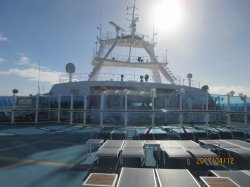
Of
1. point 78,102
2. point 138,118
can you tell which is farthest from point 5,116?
point 138,118

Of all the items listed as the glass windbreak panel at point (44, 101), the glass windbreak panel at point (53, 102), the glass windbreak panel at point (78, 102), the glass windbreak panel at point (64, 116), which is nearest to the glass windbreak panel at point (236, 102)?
the glass windbreak panel at point (78, 102)

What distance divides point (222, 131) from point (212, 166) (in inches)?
135

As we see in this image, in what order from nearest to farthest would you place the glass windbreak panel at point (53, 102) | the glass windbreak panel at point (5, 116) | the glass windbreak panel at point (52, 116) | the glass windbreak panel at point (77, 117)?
1. the glass windbreak panel at point (5, 116)
2. the glass windbreak panel at point (77, 117)
3. the glass windbreak panel at point (52, 116)
4. the glass windbreak panel at point (53, 102)

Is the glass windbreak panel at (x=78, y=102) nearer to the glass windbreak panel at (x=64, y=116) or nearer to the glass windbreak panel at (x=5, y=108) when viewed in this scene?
the glass windbreak panel at (x=64, y=116)

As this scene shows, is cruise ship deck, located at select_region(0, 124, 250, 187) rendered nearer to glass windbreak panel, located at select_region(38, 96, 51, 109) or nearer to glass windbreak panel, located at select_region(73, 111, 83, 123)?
glass windbreak panel, located at select_region(73, 111, 83, 123)

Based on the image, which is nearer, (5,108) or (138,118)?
(138,118)

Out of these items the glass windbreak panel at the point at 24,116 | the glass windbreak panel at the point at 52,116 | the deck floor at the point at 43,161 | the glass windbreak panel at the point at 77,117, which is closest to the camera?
the deck floor at the point at 43,161

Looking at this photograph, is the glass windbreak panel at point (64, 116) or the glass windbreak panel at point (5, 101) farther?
the glass windbreak panel at point (64, 116)

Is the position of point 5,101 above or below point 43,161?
above

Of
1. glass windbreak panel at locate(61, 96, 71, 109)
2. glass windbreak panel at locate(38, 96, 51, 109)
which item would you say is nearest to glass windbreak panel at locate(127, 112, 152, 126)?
glass windbreak panel at locate(61, 96, 71, 109)

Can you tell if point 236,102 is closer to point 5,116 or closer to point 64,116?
point 64,116

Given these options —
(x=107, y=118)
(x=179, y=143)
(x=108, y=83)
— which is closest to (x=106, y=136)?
(x=179, y=143)
